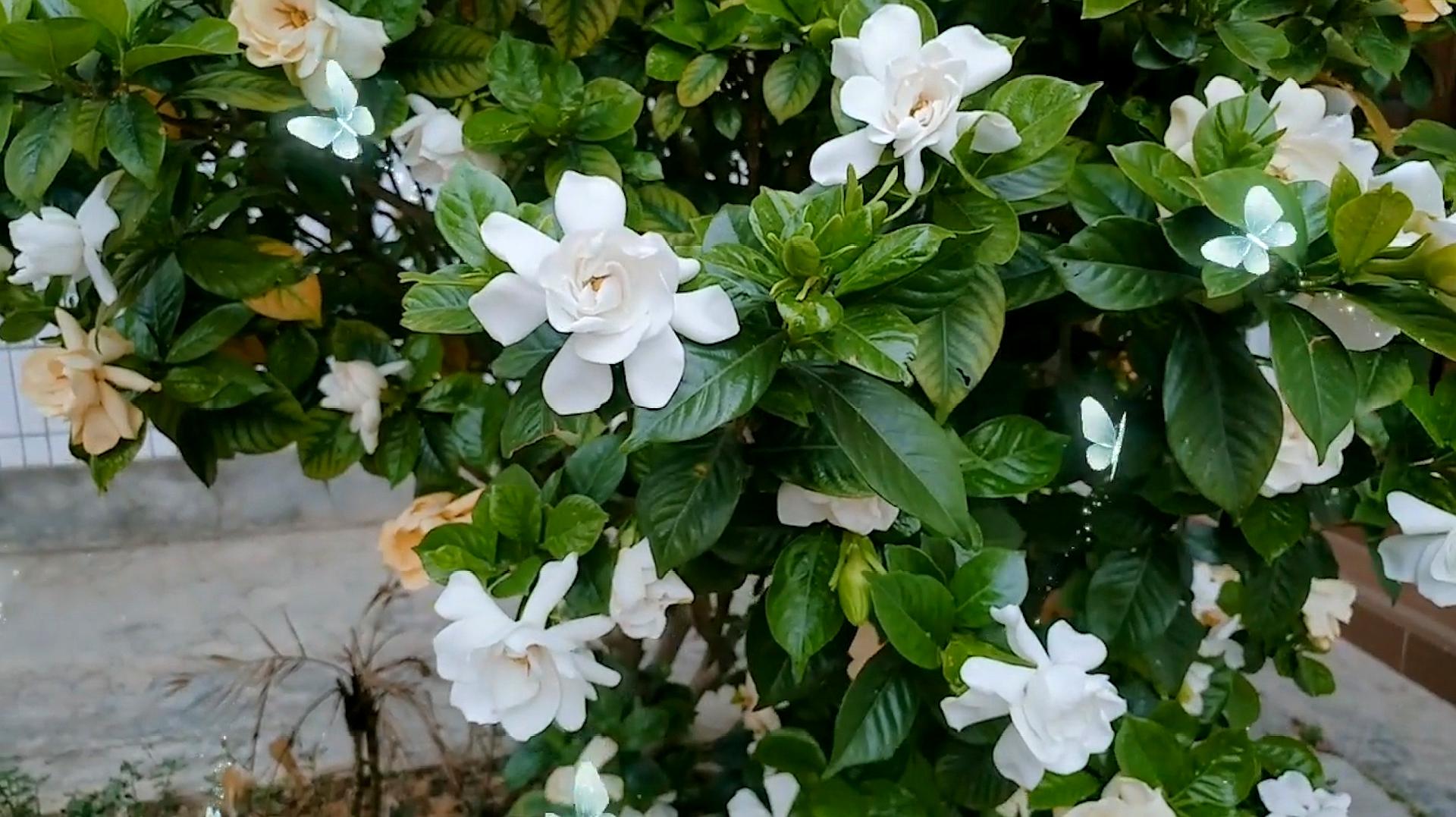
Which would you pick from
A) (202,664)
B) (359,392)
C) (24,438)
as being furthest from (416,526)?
(24,438)

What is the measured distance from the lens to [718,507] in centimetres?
50

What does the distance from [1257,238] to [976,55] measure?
0.14 meters

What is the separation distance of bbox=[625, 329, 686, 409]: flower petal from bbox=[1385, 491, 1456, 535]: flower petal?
0.40 meters

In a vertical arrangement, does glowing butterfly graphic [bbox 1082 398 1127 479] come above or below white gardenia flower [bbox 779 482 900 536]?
below

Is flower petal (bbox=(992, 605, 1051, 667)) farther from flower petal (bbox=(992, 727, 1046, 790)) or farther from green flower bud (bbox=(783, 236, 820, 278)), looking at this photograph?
green flower bud (bbox=(783, 236, 820, 278))

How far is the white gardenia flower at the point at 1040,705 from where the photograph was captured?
466mm

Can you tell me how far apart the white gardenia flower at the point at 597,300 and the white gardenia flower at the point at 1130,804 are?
1.20 ft

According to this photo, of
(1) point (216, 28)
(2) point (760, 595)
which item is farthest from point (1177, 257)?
(1) point (216, 28)

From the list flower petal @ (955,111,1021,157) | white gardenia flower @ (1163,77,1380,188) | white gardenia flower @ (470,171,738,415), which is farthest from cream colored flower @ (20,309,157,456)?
white gardenia flower @ (1163,77,1380,188)

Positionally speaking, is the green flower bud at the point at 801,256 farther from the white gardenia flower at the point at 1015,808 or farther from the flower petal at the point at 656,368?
the white gardenia flower at the point at 1015,808

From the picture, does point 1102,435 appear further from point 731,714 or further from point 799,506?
point 731,714

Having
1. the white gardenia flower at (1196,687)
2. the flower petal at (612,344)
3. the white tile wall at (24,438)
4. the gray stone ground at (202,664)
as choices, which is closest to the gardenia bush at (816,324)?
the flower petal at (612,344)

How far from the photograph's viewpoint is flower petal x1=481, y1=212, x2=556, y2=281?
0.38 meters

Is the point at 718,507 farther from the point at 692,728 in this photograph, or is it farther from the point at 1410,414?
the point at 692,728
